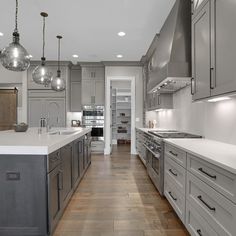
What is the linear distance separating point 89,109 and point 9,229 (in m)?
5.01

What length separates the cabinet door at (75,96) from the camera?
7121 millimetres

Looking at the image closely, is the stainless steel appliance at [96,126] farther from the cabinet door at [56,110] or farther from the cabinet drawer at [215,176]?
the cabinet drawer at [215,176]

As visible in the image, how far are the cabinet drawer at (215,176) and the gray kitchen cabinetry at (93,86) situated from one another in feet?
16.9

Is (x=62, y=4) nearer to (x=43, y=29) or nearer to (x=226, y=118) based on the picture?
(x=43, y=29)

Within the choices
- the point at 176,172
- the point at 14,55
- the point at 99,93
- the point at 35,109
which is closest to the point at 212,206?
the point at 176,172

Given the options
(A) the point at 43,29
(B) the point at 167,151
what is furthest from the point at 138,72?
(B) the point at 167,151

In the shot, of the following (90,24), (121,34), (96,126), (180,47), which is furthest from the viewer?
(96,126)

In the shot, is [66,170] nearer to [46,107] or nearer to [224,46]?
[224,46]

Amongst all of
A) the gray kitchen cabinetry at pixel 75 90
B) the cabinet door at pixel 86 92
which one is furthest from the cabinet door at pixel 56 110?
the cabinet door at pixel 86 92

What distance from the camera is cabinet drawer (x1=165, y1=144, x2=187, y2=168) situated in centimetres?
217

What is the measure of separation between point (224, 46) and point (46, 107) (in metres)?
5.97

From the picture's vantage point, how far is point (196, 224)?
1.84 metres

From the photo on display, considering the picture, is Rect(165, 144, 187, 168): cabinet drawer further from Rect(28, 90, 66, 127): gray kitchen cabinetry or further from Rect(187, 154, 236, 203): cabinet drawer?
Rect(28, 90, 66, 127): gray kitchen cabinetry

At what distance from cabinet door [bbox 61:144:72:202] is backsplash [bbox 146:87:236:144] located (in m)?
1.91
